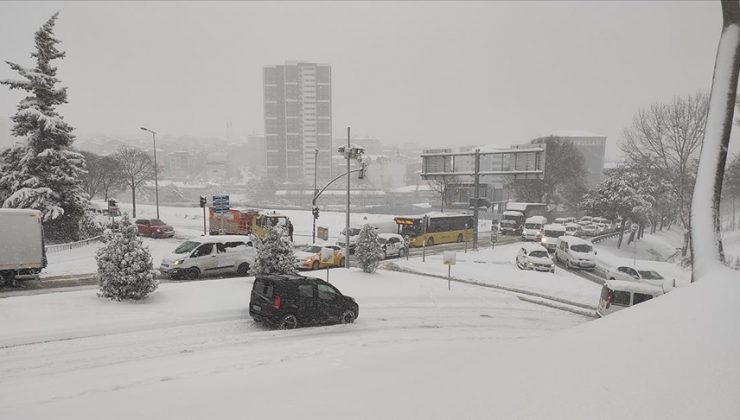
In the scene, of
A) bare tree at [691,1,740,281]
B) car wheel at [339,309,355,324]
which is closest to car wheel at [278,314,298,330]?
car wheel at [339,309,355,324]

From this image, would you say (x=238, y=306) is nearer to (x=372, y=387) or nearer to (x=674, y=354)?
(x=372, y=387)

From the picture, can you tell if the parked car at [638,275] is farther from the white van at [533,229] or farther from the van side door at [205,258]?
the van side door at [205,258]

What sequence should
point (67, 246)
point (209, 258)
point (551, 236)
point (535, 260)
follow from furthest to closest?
point (551, 236) < point (67, 246) < point (535, 260) < point (209, 258)

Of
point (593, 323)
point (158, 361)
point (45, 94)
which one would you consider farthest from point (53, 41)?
point (593, 323)

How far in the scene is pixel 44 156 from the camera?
88.6ft

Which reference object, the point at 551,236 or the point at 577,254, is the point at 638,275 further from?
the point at 551,236

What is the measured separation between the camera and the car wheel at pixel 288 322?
39.9 feet

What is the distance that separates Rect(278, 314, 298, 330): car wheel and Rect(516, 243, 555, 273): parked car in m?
18.0

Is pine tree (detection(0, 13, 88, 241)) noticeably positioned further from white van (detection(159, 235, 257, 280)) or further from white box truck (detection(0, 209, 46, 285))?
white van (detection(159, 235, 257, 280))

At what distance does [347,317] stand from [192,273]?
31.5 feet

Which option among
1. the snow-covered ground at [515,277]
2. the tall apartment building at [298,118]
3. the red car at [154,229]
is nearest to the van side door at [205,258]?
the snow-covered ground at [515,277]

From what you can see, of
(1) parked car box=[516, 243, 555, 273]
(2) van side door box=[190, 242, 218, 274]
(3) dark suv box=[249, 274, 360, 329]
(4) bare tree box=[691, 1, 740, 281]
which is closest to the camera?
(4) bare tree box=[691, 1, 740, 281]

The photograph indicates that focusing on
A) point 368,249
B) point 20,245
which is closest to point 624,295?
point 368,249

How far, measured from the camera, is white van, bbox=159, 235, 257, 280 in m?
18.9
